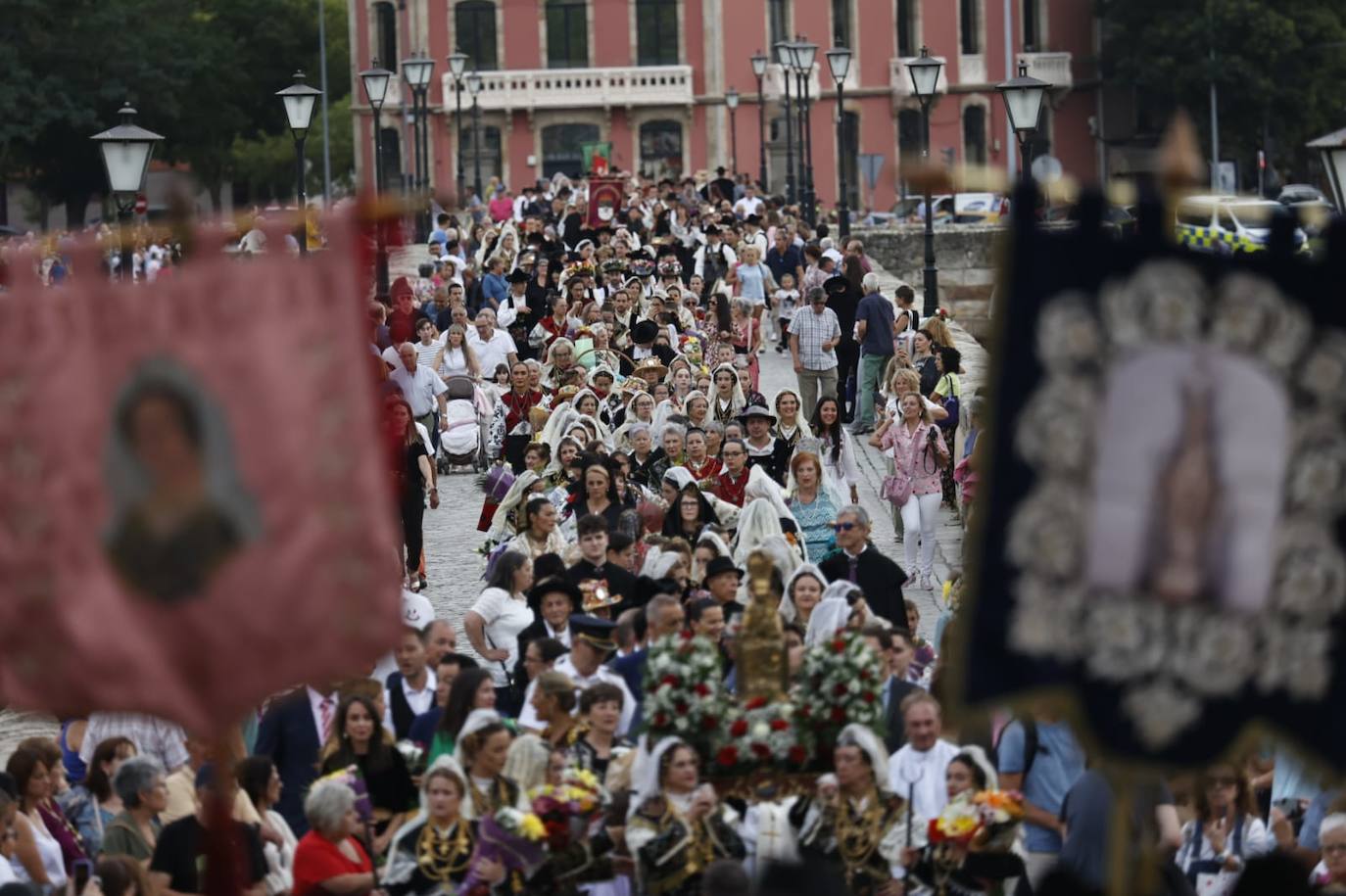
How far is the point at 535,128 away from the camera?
3113 inches

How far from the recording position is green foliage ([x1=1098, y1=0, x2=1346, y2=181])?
72562mm

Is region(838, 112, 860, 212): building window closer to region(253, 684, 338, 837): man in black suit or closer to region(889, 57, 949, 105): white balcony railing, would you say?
region(889, 57, 949, 105): white balcony railing

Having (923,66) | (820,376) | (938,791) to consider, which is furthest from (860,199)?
(938,791)

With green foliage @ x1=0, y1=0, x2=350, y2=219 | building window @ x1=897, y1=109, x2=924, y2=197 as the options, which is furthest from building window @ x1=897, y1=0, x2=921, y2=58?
green foliage @ x1=0, y1=0, x2=350, y2=219

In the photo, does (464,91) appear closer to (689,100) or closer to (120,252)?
(689,100)

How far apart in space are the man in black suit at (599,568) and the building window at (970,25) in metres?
65.9

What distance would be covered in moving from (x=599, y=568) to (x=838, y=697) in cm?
415

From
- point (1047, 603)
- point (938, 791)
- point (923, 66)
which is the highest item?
point (923, 66)

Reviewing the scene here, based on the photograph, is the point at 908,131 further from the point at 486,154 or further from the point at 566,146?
the point at 486,154

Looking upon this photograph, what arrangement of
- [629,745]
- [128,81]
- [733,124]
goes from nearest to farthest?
[629,745], [733,124], [128,81]

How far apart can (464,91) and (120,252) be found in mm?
53827

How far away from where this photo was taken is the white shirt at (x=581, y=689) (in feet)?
40.5

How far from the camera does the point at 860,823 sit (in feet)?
35.9

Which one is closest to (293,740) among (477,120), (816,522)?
(816,522)
